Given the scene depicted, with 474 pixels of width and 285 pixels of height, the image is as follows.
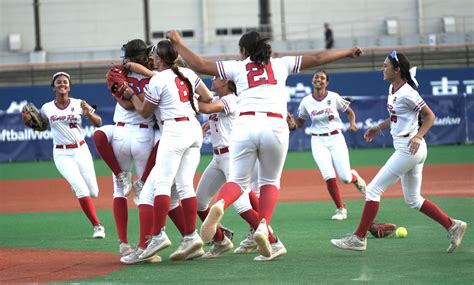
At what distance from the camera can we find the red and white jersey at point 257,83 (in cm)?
947

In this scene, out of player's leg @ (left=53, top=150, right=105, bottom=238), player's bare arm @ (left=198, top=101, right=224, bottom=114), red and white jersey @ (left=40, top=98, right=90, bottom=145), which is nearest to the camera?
player's bare arm @ (left=198, top=101, right=224, bottom=114)

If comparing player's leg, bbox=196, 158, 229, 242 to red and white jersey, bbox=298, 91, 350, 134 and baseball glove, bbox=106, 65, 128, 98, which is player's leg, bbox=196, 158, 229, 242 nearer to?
baseball glove, bbox=106, 65, 128, 98

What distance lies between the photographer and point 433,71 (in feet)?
108

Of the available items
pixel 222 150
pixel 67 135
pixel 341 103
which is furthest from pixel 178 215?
pixel 341 103

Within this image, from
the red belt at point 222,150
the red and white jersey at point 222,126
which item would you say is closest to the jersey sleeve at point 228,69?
the red and white jersey at point 222,126

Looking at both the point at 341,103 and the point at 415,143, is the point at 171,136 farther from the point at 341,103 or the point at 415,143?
the point at 341,103

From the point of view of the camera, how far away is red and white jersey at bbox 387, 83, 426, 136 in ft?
32.8

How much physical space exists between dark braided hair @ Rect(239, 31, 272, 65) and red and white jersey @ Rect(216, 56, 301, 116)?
0.23 ft

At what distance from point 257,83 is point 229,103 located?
97 centimetres

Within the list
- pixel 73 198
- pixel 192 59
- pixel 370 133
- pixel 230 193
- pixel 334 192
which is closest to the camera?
pixel 192 59

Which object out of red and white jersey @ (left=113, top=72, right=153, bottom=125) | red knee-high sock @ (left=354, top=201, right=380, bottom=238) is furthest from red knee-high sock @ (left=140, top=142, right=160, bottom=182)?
red knee-high sock @ (left=354, top=201, right=380, bottom=238)

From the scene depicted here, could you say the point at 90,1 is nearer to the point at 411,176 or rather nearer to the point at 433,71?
the point at 433,71

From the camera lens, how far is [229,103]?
10.4 m

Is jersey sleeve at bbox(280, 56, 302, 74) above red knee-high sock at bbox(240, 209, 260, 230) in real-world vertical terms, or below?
above
